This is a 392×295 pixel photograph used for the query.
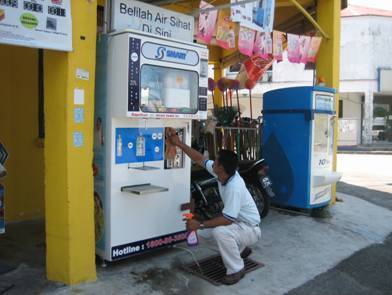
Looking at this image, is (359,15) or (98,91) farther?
(359,15)

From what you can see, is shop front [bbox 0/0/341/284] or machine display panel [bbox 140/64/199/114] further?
machine display panel [bbox 140/64/199/114]

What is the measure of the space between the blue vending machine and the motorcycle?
381 mm

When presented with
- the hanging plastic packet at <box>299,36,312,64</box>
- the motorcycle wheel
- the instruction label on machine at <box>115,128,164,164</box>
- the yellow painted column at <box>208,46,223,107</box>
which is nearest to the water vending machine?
the instruction label on machine at <box>115,128,164,164</box>

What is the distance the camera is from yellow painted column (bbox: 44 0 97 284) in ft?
12.5

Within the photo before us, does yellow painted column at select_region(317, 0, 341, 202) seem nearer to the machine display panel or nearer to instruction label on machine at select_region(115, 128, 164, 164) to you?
the machine display panel

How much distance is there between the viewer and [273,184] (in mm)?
7270

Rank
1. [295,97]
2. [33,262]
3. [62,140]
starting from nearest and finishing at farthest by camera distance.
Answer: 1. [62,140]
2. [33,262]
3. [295,97]

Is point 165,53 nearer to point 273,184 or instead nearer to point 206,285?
point 206,285

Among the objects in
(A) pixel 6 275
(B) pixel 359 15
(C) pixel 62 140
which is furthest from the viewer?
(B) pixel 359 15

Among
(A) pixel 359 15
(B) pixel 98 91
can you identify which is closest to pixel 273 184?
(B) pixel 98 91

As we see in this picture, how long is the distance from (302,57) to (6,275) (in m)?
5.33

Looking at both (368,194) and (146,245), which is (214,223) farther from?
(368,194)

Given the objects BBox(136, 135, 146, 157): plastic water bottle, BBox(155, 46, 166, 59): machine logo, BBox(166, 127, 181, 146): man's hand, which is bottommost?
BBox(136, 135, 146, 157): plastic water bottle

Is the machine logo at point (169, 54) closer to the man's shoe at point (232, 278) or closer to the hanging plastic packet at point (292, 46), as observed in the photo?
the man's shoe at point (232, 278)
